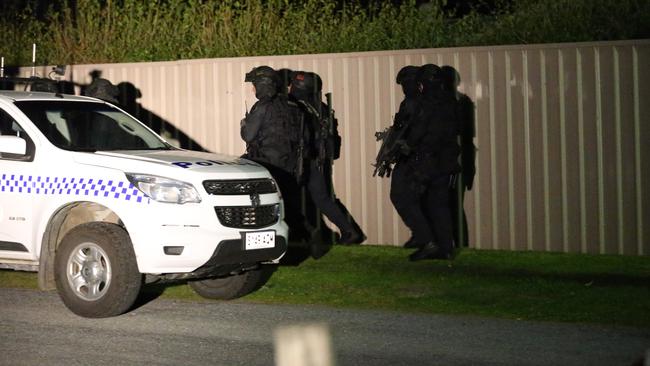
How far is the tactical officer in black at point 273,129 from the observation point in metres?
12.9

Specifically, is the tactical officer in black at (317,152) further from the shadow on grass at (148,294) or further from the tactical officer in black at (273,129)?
the shadow on grass at (148,294)

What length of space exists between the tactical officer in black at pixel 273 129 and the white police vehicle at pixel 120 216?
2.01 metres

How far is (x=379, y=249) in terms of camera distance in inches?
550

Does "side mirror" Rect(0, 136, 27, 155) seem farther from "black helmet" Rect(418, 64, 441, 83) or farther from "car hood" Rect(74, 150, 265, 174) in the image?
"black helmet" Rect(418, 64, 441, 83)

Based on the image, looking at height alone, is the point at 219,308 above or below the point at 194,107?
below

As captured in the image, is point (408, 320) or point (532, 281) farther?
point (532, 281)

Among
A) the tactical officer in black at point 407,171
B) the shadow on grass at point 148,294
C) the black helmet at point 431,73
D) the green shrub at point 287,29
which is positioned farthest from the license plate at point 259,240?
the green shrub at point 287,29

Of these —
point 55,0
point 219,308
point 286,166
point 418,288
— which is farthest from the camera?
point 55,0

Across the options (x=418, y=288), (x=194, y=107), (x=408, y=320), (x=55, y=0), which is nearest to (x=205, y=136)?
(x=194, y=107)

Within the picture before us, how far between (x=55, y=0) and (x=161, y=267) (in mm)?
18909

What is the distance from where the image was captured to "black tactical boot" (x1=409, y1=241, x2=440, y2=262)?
12.9 m

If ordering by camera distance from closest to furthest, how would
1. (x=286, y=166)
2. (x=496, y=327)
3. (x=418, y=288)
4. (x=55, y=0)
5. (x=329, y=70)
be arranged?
(x=496, y=327), (x=418, y=288), (x=286, y=166), (x=329, y=70), (x=55, y=0)

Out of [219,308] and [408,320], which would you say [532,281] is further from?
[219,308]

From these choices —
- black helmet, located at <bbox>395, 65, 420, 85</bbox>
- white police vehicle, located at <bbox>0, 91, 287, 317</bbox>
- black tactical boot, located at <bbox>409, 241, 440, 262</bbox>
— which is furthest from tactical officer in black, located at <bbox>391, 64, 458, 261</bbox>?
white police vehicle, located at <bbox>0, 91, 287, 317</bbox>
